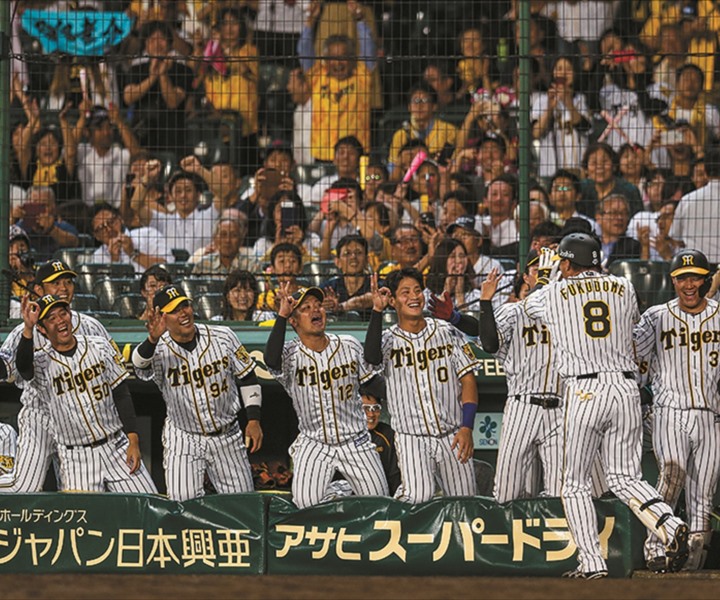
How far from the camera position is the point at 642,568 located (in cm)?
801

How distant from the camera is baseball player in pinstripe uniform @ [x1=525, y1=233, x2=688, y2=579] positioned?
25.0ft

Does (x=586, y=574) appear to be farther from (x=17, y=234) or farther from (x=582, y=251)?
(x=17, y=234)

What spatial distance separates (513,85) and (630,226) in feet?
4.60

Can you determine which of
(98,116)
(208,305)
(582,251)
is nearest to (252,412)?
(208,305)

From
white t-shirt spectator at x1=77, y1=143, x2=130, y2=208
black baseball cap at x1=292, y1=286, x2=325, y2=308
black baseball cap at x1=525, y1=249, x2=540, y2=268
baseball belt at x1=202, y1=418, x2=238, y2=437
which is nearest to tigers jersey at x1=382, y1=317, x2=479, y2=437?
black baseball cap at x1=292, y1=286, x2=325, y2=308

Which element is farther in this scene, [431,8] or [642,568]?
[431,8]

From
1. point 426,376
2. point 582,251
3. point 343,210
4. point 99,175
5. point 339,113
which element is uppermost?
point 339,113

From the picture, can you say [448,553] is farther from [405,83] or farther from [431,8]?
[431,8]

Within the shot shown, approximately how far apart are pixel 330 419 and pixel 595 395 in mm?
1765

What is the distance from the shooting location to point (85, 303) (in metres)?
10.0

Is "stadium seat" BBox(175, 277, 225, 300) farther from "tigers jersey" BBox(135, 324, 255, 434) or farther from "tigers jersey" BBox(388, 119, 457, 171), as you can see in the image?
"tigers jersey" BBox(388, 119, 457, 171)

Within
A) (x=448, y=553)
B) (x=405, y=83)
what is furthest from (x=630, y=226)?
(x=448, y=553)

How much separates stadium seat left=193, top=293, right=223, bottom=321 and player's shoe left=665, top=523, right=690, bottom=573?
3.80m

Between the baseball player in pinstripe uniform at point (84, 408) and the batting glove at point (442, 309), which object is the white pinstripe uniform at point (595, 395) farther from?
the baseball player in pinstripe uniform at point (84, 408)
